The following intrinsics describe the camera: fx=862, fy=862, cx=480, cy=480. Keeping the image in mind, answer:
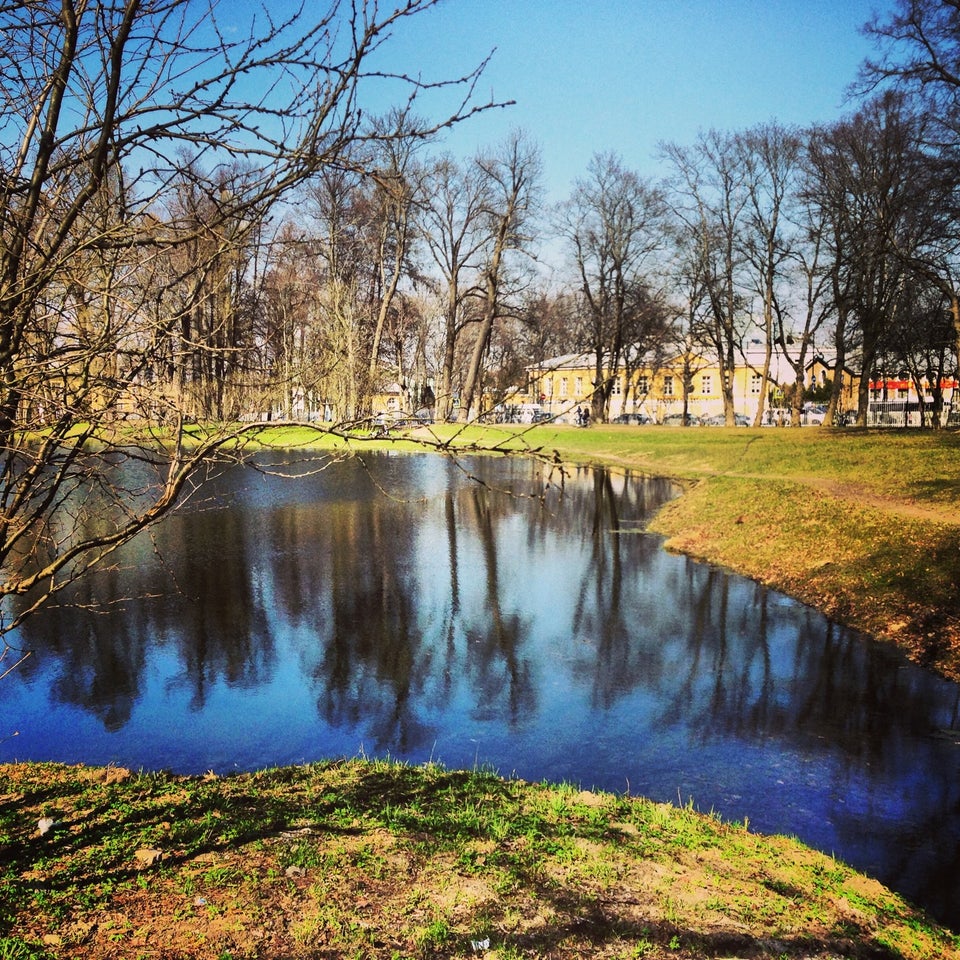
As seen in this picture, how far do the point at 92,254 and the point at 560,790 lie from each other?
4.73 metres

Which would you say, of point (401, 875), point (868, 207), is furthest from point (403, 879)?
point (868, 207)

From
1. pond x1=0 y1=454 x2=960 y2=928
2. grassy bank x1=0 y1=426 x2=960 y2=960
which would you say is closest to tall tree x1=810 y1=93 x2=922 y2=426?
pond x1=0 y1=454 x2=960 y2=928

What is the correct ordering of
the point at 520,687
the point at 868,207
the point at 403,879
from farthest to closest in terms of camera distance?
the point at 868,207, the point at 520,687, the point at 403,879

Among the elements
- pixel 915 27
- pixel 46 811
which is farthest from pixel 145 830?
pixel 915 27

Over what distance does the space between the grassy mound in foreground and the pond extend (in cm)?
104

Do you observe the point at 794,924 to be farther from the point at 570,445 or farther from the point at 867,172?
the point at 570,445

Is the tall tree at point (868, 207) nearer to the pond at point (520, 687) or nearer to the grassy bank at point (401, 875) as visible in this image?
the pond at point (520, 687)

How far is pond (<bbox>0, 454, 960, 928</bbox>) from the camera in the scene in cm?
704

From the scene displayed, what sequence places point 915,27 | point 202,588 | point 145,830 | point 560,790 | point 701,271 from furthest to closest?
point 701,271 → point 915,27 → point 202,588 → point 560,790 → point 145,830

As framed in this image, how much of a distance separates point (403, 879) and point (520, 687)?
16.2 ft

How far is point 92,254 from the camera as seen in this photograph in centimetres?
422

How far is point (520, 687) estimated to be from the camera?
9.37 metres

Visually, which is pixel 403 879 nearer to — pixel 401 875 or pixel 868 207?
pixel 401 875

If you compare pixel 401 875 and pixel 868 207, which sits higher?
pixel 868 207
